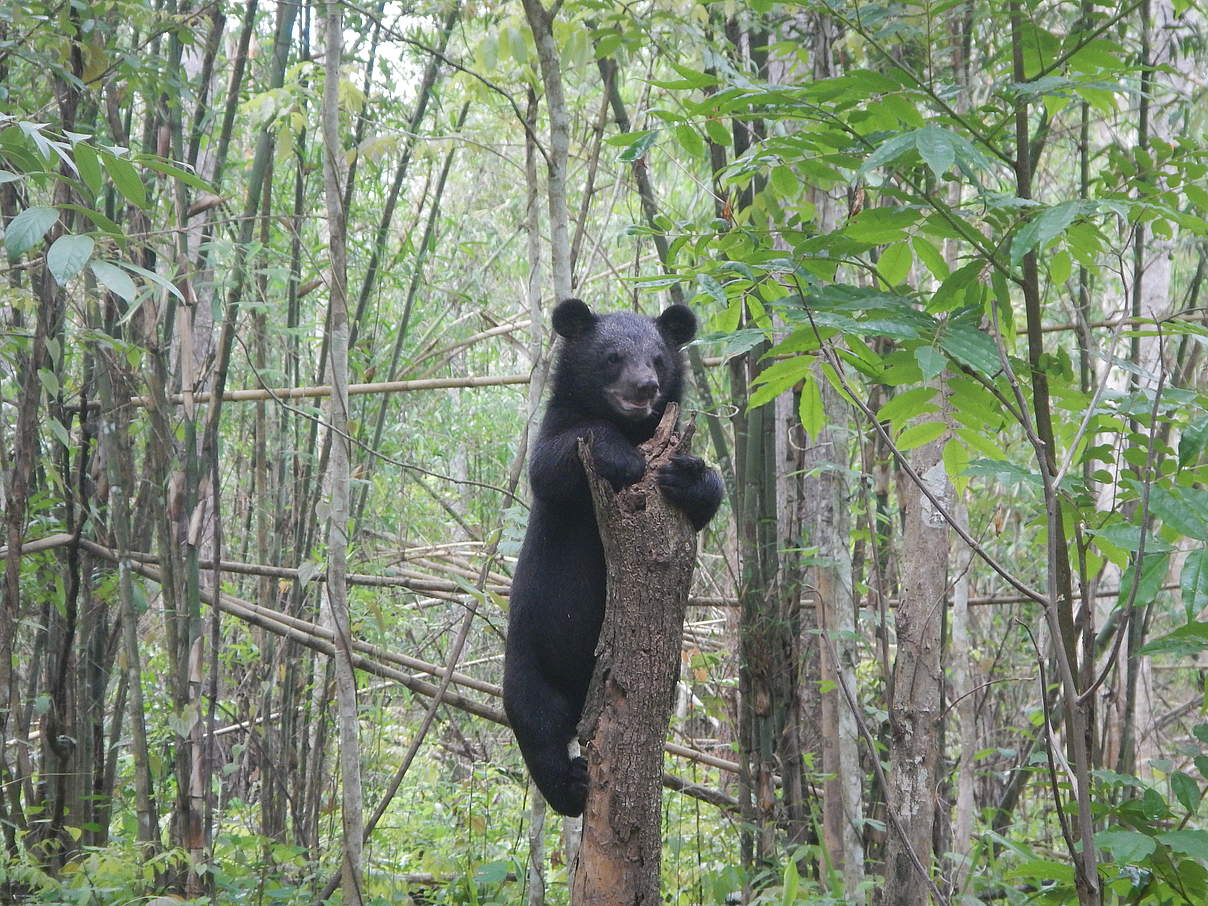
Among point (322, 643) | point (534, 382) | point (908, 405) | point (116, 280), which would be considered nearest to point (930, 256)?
point (908, 405)

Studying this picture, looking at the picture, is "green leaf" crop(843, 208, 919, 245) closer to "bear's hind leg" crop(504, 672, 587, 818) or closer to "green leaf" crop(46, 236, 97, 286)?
"green leaf" crop(46, 236, 97, 286)

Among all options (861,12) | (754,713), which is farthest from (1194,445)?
(754,713)

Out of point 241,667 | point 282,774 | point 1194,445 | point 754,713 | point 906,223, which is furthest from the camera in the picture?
point 241,667

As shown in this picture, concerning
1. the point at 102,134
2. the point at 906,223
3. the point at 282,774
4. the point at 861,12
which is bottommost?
the point at 282,774

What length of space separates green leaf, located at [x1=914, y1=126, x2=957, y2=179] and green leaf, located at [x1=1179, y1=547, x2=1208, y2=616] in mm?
962

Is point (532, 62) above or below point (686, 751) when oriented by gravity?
above

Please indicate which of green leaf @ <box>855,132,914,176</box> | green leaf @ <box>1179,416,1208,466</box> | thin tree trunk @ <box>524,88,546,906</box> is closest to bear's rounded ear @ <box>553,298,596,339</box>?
thin tree trunk @ <box>524,88,546,906</box>

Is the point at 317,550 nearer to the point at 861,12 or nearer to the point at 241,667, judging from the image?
the point at 241,667

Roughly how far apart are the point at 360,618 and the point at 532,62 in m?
3.18

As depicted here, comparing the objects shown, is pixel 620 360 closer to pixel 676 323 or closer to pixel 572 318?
pixel 572 318

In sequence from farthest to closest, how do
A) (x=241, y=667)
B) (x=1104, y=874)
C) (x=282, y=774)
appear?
(x=241, y=667) < (x=282, y=774) < (x=1104, y=874)

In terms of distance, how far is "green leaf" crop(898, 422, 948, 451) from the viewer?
8.28 feet

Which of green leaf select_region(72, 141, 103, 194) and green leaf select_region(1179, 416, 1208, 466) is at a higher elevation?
green leaf select_region(72, 141, 103, 194)

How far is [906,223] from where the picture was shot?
241 centimetres
